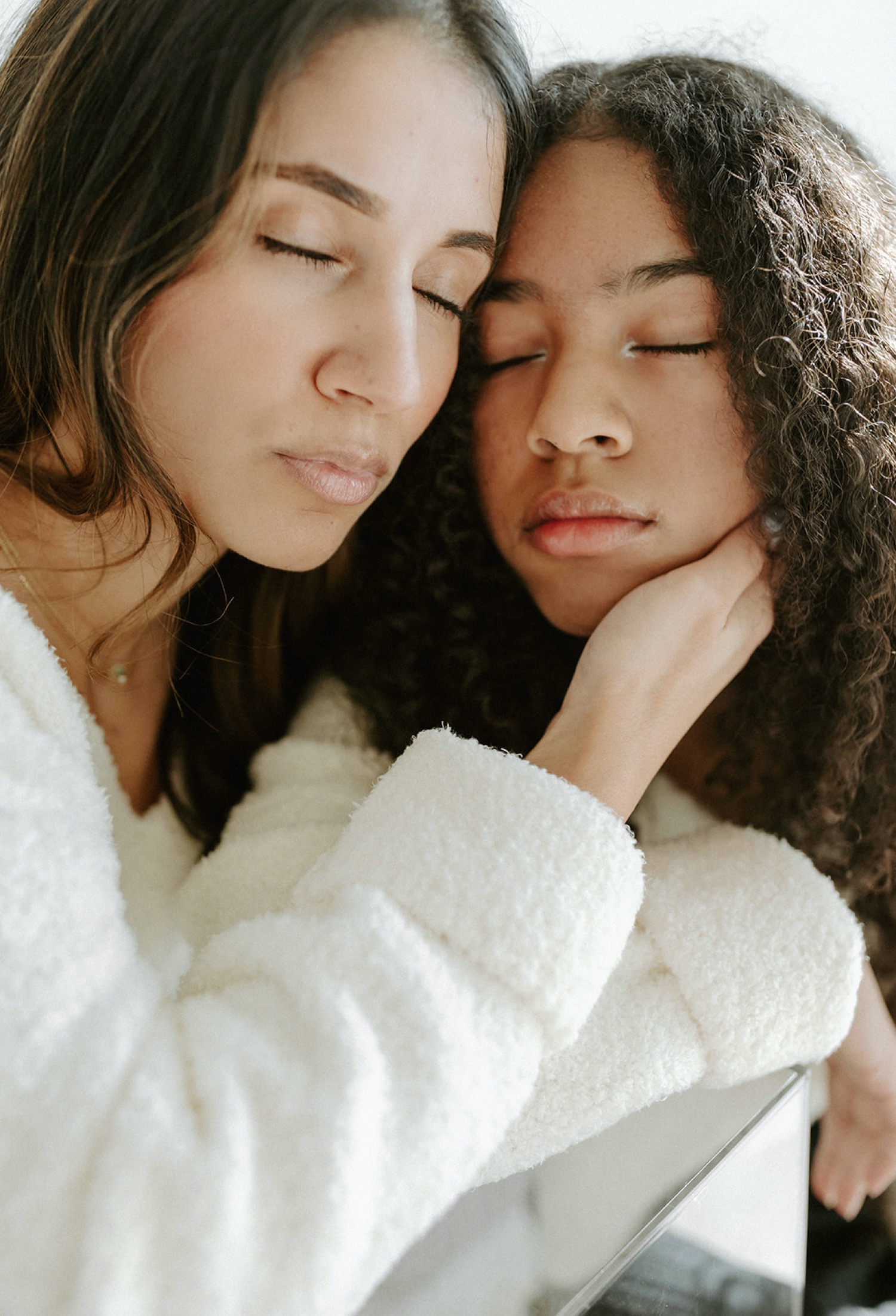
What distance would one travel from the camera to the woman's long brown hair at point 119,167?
0.77 meters

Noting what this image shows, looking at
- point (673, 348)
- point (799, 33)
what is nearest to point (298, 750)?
point (673, 348)

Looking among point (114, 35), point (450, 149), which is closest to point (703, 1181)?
point (450, 149)

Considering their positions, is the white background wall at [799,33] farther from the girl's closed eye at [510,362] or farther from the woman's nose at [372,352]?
the woman's nose at [372,352]

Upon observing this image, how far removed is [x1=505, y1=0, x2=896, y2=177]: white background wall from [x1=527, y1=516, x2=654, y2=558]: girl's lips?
0.64 m

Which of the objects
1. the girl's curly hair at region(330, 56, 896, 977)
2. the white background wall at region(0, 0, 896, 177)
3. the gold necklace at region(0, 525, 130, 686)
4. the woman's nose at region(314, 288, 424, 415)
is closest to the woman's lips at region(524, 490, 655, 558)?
the girl's curly hair at region(330, 56, 896, 977)

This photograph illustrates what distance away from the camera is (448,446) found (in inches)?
45.3

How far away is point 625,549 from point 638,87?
0.45m

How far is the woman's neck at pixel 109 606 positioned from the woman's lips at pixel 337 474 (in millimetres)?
161

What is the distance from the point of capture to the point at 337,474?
93 cm

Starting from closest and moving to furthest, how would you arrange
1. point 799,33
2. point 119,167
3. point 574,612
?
point 119,167 < point 574,612 < point 799,33

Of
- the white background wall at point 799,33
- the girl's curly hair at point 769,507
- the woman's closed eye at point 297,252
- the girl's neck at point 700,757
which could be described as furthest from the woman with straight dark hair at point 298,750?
the white background wall at point 799,33

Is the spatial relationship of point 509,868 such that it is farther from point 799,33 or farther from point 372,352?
point 799,33

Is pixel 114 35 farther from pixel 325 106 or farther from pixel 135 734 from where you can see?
pixel 135 734

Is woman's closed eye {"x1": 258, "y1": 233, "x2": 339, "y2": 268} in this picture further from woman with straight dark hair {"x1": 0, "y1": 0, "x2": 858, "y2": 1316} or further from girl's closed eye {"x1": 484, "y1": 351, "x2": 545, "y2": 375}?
girl's closed eye {"x1": 484, "y1": 351, "x2": 545, "y2": 375}
